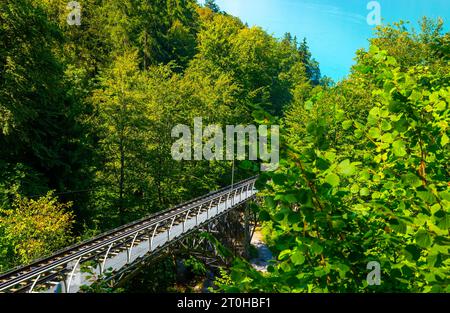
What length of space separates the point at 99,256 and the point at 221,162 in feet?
75.6

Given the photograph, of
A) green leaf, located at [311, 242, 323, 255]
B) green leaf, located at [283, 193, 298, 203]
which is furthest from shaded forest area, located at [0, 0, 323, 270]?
green leaf, located at [311, 242, 323, 255]

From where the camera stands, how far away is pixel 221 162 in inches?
1431

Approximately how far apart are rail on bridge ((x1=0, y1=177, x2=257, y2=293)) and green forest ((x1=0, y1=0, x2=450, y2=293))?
2.32 metres

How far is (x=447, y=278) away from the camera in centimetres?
207

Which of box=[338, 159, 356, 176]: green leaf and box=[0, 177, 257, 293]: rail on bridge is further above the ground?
box=[338, 159, 356, 176]: green leaf

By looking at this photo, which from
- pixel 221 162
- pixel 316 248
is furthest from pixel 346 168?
pixel 221 162

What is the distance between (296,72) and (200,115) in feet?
170

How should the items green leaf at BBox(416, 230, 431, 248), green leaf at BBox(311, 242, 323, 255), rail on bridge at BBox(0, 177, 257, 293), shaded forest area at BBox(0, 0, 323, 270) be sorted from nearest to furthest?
green leaf at BBox(416, 230, 431, 248), green leaf at BBox(311, 242, 323, 255), rail on bridge at BBox(0, 177, 257, 293), shaded forest area at BBox(0, 0, 323, 270)

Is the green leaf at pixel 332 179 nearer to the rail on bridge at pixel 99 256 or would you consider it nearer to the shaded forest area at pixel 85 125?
the shaded forest area at pixel 85 125

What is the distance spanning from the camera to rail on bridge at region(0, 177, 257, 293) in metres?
10.3

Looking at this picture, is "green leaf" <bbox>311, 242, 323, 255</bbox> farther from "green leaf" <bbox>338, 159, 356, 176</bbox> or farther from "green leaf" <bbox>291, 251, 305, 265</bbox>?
"green leaf" <bbox>338, 159, 356, 176</bbox>

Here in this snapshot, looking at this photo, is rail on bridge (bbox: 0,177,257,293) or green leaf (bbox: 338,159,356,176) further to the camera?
rail on bridge (bbox: 0,177,257,293)

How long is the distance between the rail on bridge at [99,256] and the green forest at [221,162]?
232 cm

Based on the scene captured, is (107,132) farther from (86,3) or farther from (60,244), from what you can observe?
(86,3)
